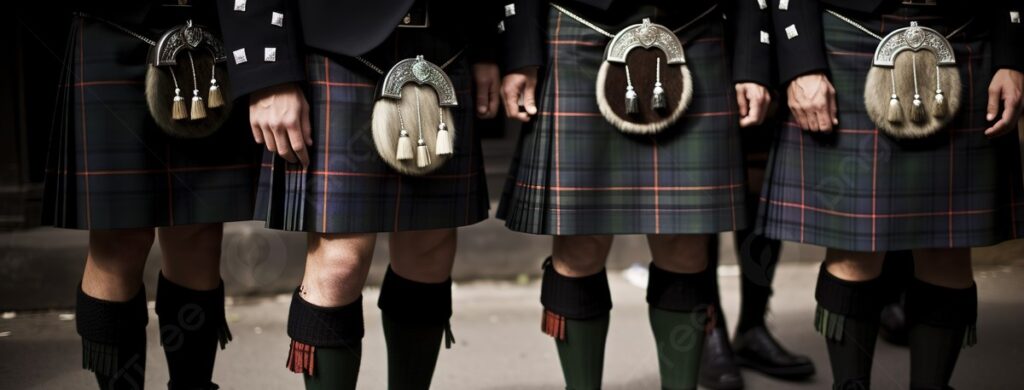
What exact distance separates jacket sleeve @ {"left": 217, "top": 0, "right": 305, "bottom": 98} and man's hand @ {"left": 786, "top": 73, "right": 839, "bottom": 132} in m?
0.98

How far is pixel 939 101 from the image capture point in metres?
1.80

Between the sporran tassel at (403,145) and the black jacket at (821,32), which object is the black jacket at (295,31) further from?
the black jacket at (821,32)

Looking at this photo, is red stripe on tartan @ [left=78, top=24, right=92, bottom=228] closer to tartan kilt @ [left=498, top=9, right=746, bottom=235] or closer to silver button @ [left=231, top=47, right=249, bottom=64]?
silver button @ [left=231, top=47, right=249, bottom=64]

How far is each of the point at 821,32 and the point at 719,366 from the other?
107 centimetres

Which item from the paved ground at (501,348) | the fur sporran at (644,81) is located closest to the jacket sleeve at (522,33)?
the fur sporran at (644,81)

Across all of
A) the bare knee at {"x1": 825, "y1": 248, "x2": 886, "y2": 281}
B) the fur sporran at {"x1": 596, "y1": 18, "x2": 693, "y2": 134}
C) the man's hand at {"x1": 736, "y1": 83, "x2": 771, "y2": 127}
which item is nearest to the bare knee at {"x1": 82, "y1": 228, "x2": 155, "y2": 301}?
the fur sporran at {"x1": 596, "y1": 18, "x2": 693, "y2": 134}

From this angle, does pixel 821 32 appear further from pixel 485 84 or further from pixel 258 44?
pixel 258 44

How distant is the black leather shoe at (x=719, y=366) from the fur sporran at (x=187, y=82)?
59.1 inches

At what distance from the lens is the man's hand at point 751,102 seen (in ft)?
6.13

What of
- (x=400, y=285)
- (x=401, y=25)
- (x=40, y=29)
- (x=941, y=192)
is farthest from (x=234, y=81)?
(x=941, y=192)

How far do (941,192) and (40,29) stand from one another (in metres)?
2.01

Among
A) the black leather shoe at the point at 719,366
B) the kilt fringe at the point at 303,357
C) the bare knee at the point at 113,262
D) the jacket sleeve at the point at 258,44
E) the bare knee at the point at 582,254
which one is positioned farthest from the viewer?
the black leather shoe at the point at 719,366

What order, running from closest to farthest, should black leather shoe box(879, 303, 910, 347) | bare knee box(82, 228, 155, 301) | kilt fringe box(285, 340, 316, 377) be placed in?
1. kilt fringe box(285, 340, 316, 377)
2. bare knee box(82, 228, 155, 301)
3. black leather shoe box(879, 303, 910, 347)

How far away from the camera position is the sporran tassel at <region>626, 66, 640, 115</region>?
1774 mm
